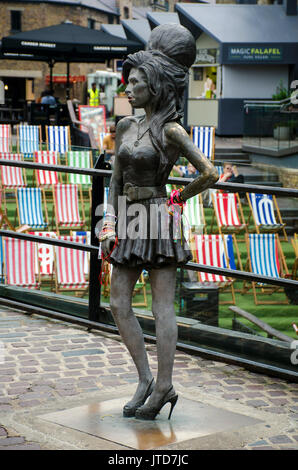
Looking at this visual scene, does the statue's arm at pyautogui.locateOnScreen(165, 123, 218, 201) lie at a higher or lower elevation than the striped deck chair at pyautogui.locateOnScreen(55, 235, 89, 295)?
higher

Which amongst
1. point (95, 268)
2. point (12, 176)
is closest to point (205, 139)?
point (12, 176)

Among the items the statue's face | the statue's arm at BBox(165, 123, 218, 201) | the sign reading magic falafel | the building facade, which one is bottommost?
the statue's arm at BBox(165, 123, 218, 201)

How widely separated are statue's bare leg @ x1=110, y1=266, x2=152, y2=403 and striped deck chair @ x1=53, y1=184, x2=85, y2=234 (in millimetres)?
10160

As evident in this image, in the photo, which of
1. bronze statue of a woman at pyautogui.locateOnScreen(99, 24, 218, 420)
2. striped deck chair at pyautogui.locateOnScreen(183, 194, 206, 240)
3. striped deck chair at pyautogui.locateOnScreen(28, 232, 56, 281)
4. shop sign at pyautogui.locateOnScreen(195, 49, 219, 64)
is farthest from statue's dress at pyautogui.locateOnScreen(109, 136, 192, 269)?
shop sign at pyautogui.locateOnScreen(195, 49, 219, 64)

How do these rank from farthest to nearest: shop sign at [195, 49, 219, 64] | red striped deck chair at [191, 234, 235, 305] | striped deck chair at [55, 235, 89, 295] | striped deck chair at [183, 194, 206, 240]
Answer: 1. shop sign at [195, 49, 219, 64]
2. striped deck chair at [183, 194, 206, 240]
3. red striped deck chair at [191, 234, 235, 305]
4. striped deck chair at [55, 235, 89, 295]

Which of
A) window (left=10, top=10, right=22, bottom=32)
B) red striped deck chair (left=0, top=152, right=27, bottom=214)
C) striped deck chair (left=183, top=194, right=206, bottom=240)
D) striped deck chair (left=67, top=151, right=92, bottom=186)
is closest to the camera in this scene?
striped deck chair (left=183, top=194, right=206, bottom=240)

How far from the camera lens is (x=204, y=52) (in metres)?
30.5

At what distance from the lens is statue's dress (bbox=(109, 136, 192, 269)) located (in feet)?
14.0

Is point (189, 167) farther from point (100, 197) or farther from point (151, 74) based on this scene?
point (151, 74)

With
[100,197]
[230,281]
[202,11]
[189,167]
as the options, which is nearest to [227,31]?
[202,11]

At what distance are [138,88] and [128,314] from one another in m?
1.16

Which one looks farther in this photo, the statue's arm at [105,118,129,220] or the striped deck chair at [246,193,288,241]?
the striped deck chair at [246,193,288,241]

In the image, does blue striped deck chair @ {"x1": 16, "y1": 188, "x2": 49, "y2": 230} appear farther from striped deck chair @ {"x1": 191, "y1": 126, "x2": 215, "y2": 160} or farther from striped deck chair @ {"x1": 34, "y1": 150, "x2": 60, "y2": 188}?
striped deck chair @ {"x1": 191, "y1": 126, "x2": 215, "y2": 160}

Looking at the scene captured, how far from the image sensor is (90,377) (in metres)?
5.32
